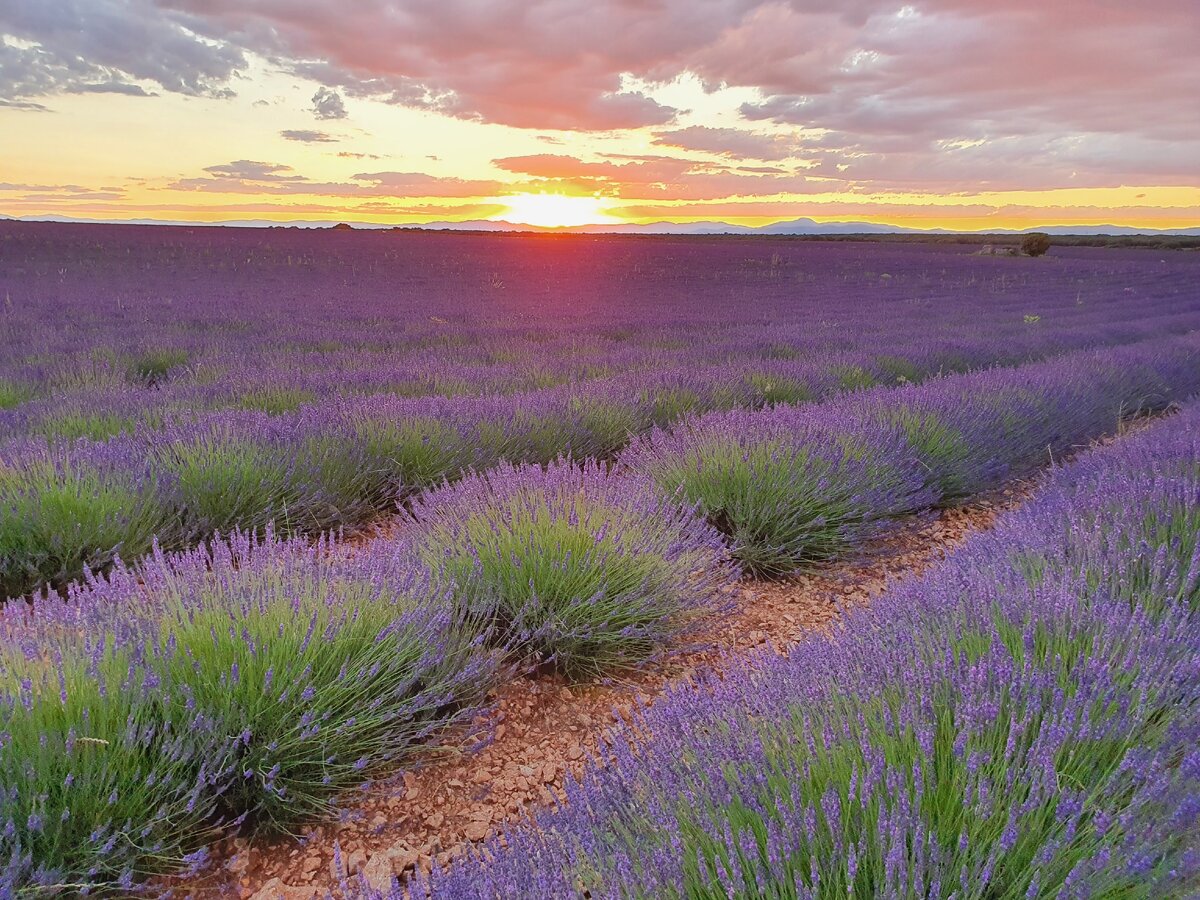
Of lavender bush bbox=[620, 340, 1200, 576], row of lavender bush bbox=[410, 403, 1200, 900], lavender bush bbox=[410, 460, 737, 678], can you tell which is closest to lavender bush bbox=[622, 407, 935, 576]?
lavender bush bbox=[620, 340, 1200, 576]

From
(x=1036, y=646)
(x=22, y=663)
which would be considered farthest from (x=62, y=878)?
(x=1036, y=646)

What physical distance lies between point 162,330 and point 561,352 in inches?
207

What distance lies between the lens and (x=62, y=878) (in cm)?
134

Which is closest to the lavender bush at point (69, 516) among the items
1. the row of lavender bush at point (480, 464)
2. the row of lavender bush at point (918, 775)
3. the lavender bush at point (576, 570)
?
the row of lavender bush at point (480, 464)

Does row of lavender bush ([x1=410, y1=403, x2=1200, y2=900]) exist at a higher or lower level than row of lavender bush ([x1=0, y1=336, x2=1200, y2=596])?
higher

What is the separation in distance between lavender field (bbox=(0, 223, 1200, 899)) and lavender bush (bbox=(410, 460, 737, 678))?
Answer: 2cm

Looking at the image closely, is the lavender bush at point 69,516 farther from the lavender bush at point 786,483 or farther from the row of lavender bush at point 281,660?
the lavender bush at point 786,483

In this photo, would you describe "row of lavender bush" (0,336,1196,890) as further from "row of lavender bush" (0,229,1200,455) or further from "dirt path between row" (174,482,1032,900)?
"row of lavender bush" (0,229,1200,455)

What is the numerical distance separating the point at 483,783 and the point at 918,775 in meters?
1.26

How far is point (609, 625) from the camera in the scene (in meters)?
2.51

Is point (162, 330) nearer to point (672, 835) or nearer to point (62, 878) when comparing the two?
point (62, 878)

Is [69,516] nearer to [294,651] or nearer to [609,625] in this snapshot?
[294,651]

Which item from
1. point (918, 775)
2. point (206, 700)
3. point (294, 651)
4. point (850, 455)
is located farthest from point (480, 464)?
point (918, 775)

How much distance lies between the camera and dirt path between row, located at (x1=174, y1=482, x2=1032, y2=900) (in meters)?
1.64
